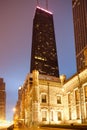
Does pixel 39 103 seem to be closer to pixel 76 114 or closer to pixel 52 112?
pixel 52 112

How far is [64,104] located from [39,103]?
5.97 m

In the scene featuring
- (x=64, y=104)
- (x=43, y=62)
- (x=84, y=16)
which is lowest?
(x=64, y=104)

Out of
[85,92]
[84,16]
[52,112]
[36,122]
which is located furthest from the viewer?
[84,16]

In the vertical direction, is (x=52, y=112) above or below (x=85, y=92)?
below

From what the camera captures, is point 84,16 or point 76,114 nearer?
point 76,114

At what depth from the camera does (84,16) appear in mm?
188125

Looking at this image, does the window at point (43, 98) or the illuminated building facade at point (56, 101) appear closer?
the illuminated building facade at point (56, 101)

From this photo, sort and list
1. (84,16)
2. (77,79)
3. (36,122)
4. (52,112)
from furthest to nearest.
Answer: (84,16)
(52,112)
(36,122)
(77,79)

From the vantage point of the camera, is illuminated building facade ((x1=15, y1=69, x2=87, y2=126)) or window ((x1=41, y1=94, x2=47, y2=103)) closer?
illuminated building facade ((x1=15, y1=69, x2=87, y2=126))

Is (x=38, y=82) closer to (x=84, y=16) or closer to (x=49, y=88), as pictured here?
(x=49, y=88)

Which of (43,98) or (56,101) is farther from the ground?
(43,98)

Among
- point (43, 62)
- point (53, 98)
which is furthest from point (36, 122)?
point (43, 62)

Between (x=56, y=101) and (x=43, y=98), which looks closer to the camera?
(x=43, y=98)

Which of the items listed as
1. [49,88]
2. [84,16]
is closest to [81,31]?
[84,16]
